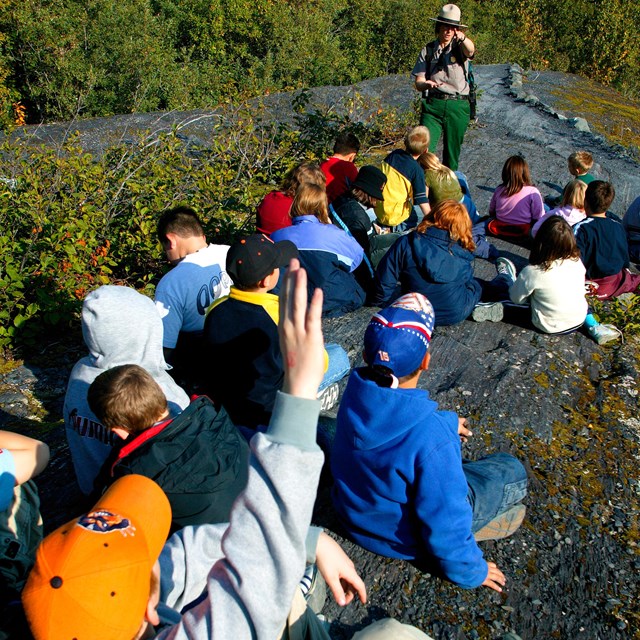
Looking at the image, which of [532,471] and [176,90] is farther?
[176,90]

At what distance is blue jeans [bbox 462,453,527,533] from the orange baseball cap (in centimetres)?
187

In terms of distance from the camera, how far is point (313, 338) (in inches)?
52.6

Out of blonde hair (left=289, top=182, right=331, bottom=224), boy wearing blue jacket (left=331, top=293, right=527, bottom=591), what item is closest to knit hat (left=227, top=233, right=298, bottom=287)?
boy wearing blue jacket (left=331, top=293, right=527, bottom=591)

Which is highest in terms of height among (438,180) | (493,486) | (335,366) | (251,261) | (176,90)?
(251,261)

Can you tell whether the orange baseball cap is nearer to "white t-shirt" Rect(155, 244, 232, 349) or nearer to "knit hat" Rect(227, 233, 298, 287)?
"knit hat" Rect(227, 233, 298, 287)

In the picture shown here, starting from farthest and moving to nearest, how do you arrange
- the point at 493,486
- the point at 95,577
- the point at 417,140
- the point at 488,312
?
the point at 417,140 → the point at 488,312 → the point at 493,486 → the point at 95,577

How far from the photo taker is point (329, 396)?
4004 millimetres

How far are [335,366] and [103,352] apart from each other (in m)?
1.55

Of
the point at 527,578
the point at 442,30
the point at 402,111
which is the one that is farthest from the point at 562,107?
the point at 527,578

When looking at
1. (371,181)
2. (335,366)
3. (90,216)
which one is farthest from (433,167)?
(90,216)

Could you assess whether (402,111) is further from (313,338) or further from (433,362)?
(313,338)

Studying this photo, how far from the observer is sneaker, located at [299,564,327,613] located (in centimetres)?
234

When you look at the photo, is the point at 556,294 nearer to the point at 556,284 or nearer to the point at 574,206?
the point at 556,284

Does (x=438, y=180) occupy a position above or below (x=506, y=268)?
above
